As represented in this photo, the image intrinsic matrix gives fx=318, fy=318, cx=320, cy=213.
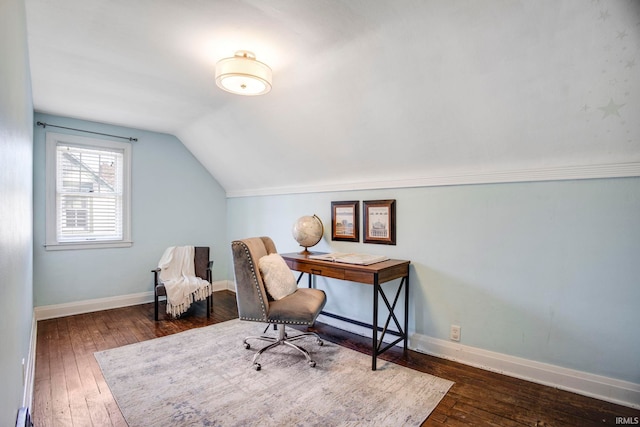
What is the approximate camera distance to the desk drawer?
8.91 feet

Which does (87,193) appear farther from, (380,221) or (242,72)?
(380,221)

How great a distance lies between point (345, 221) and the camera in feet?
11.3

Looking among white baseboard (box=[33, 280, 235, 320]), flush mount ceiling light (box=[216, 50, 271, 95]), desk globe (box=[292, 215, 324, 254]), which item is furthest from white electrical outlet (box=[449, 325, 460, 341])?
white baseboard (box=[33, 280, 235, 320])

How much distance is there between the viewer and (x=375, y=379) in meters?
2.34

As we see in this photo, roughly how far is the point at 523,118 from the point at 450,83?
21.0 inches

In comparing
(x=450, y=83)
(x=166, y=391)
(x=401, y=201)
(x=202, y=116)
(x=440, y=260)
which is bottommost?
(x=166, y=391)

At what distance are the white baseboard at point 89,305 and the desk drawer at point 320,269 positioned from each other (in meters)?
2.50

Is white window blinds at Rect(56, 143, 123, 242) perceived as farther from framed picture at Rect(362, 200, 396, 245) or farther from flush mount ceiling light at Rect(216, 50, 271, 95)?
framed picture at Rect(362, 200, 396, 245)

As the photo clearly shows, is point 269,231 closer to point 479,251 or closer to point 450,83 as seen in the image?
point 479,251

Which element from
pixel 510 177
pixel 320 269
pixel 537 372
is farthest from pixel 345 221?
pixel 537 372

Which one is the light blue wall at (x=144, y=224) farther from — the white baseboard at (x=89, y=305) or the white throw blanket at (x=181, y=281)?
the white throw blanket at (x=181, y=281)

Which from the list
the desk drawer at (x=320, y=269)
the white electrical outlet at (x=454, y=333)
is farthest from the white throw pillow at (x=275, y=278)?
the white electrical outlet at (x=454, y=333)

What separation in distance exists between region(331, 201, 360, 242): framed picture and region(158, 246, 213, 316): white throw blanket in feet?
5.72

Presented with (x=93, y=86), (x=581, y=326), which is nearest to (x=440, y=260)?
(x=581, y=326)
